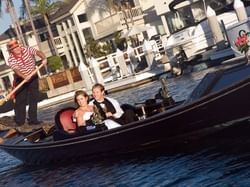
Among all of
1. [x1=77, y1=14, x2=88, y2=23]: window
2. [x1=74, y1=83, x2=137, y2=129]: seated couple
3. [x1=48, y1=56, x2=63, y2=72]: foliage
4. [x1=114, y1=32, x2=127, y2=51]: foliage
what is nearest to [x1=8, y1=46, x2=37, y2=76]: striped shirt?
[x1=74, y1=83, x2=137, y2=129]: seated couple

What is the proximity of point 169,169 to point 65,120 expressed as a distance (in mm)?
3203

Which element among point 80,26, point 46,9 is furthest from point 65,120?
point 46,9

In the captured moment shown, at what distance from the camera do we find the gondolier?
13.1m

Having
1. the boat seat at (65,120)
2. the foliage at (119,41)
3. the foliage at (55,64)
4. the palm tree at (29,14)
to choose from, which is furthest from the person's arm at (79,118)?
the palm tree at (29,14)

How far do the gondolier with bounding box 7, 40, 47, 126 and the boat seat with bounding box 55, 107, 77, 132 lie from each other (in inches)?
49.9

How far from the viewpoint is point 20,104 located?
13750mm

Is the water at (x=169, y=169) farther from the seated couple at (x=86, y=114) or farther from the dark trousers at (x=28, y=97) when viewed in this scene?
the dark trousers at (x=28, y=97)

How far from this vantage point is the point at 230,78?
10.0m

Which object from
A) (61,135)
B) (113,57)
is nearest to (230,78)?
(61,135)

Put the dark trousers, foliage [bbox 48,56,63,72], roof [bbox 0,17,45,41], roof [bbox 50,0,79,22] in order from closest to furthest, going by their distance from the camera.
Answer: the dark trousers, foliage [bbox 48,56,63,72], roof [bbox 50,0,79,22], roof [bbox 0,17,45,41]

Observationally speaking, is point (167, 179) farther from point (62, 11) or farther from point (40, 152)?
point (62, 11)

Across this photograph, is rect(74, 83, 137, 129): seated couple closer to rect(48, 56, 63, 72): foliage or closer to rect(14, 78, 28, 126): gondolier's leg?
rect(14, 78, 28, 126): gondolier's leg

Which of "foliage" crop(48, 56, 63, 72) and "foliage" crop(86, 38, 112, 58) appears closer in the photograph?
"foliage" crop(86, 38, 112, 58)

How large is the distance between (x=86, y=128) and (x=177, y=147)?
1602 mm
